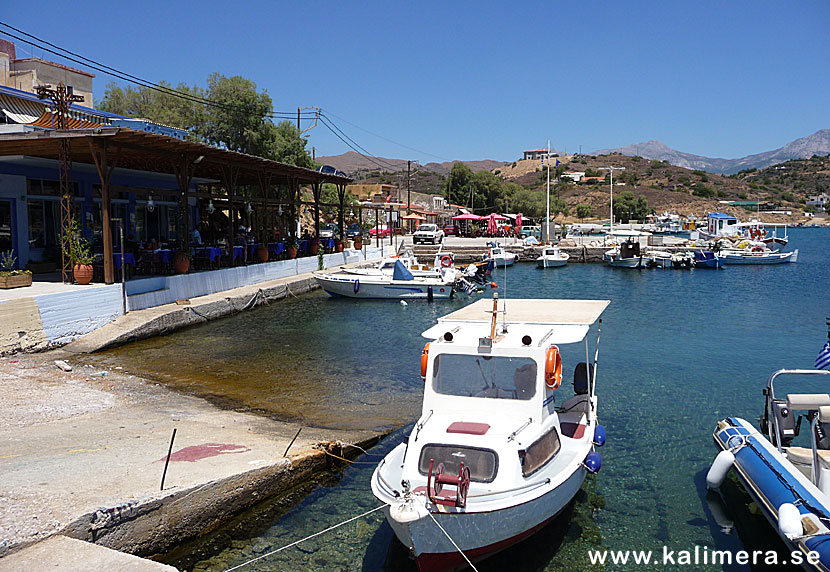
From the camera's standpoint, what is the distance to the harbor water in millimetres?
7375

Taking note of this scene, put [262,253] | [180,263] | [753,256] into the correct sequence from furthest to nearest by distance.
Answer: [753,256] < [262,253] < [180,263]

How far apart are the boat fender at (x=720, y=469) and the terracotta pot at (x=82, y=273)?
15770 millimetres

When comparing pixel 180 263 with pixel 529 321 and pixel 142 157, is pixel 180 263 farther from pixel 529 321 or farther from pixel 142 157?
pixel 529 321

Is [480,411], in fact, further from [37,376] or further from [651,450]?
[37,376]

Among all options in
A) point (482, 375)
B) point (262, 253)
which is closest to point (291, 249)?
point (262, 253)

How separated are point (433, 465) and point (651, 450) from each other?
523 centimetres

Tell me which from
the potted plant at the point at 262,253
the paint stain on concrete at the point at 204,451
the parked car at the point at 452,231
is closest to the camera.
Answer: the paint stain on concrete at the point at 204,451

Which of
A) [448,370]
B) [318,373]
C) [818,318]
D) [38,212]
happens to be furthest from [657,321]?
[38,212]

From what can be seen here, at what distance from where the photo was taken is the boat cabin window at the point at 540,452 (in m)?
6.55

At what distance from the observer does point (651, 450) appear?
10148 mm

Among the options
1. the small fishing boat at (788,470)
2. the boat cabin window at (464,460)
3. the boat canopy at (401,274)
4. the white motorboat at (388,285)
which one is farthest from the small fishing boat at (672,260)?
the boat cabin window at (464,460)

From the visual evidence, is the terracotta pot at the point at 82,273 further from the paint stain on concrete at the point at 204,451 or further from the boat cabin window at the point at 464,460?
the boat cabin window at the point at 464,460

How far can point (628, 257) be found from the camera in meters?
48.0

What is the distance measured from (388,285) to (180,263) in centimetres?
972
